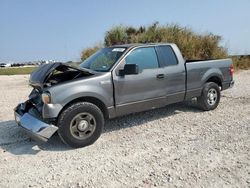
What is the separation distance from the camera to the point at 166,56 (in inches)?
269

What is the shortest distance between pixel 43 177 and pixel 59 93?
1.48 m

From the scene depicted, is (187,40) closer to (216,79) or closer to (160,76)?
(216,79)

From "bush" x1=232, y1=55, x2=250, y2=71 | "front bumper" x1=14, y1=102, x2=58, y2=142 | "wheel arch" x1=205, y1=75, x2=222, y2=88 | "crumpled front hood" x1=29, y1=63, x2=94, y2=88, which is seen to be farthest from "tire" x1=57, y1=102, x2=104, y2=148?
"bush" x1=232, y1=55, x2=250, y2=71

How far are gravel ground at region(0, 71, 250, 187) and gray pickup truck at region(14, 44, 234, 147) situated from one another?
421mm

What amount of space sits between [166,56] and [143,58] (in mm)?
677

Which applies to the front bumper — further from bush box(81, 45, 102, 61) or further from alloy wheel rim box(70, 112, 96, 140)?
bush box(81, 45, 102, 61)

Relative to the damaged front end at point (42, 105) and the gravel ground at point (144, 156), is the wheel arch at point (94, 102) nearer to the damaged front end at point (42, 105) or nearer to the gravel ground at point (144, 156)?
the damaged front end at point (42, 105)

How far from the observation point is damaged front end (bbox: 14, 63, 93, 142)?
16.8 ft

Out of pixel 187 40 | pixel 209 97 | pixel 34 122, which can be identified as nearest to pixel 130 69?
pixel 34 122

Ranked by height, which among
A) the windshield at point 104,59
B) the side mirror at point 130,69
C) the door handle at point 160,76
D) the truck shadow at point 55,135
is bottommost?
the truck shadow at point 55,135

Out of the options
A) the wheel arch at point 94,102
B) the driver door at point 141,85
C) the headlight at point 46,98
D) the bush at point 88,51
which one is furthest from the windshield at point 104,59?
the bush at point 88,51

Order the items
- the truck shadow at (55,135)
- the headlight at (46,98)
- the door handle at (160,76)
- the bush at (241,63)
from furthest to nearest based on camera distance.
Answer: the bush at (241,63) < the door handle at (160,76) < the truck shadow at (55,135) < the headlight at (46,98)

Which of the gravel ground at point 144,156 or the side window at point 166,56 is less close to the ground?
the side window at point 166,56

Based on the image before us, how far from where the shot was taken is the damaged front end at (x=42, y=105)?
5123 mm
